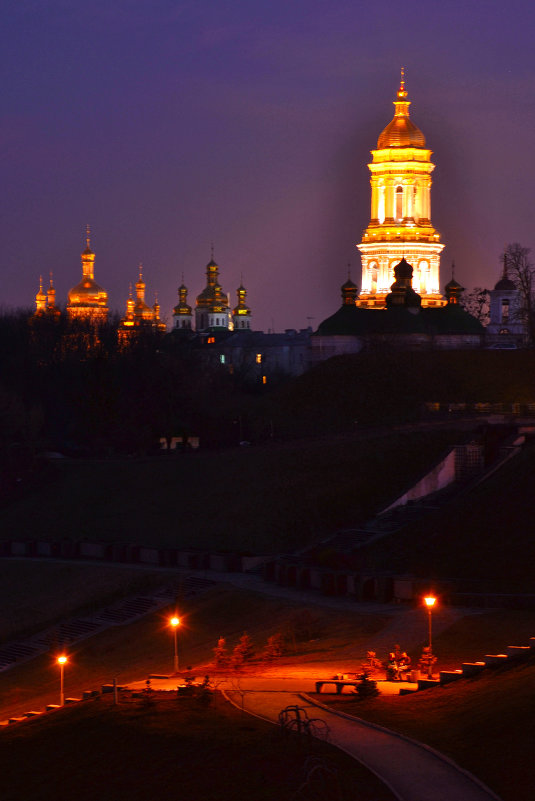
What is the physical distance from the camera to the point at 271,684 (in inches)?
1400

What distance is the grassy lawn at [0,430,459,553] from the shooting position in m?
63.9

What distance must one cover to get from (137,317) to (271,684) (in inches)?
5744

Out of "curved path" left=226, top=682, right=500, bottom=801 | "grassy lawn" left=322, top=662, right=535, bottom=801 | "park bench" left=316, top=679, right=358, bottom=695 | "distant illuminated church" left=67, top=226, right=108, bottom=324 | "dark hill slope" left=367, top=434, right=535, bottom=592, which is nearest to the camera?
"curved path" left=226, top=682, right=500, bottom=801

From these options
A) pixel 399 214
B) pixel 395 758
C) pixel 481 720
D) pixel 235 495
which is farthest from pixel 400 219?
pixel 395 758

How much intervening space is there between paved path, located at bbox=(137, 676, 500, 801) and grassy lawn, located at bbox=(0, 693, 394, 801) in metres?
0.35

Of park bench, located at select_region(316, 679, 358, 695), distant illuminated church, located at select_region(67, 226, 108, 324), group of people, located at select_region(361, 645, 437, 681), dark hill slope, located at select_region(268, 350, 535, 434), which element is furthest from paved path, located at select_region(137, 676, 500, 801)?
distant illuminated church, located at select_region(67, 226, 108, 324)

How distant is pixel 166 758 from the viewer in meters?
29.0

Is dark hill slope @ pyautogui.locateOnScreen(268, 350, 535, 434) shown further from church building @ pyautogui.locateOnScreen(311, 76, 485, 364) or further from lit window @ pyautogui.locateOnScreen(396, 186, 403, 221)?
lit window @ pyautogui.locateOnScreen(396, 186, 403, 221)

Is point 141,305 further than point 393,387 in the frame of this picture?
Yes

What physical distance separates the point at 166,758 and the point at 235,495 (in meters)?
40.3

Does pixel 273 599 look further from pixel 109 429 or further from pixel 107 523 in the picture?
pixel 109 429

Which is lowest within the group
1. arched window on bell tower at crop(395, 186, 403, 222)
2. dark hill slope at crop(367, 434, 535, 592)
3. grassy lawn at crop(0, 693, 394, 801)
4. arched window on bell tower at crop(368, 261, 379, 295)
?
grassy lawn at crop(0, 693, 394, 801)

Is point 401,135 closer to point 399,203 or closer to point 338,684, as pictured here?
point 399,203

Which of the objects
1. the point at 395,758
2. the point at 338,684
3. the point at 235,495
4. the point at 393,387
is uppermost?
the point at 393,387
